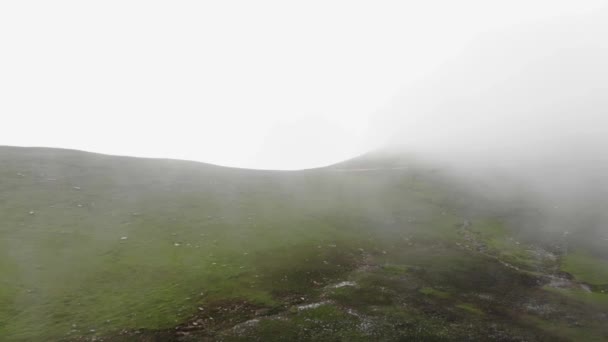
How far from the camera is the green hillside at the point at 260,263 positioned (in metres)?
38.2

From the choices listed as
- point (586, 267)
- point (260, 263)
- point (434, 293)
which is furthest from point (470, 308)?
point (586, 267)

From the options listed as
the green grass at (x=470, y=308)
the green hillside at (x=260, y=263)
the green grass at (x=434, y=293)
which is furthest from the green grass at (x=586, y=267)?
the green grass at (x=434, y=293)

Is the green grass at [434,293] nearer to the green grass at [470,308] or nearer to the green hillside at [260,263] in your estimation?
the green hillside at [260,263]

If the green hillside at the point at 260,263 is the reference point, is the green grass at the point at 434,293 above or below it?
below

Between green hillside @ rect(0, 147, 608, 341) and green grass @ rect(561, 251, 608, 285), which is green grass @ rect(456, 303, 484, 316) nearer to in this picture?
green hillside @ rect(0, 147, 608, 341)

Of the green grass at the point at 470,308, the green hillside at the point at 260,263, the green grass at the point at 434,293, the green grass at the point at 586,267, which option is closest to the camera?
the green hillside at the point at 260,263

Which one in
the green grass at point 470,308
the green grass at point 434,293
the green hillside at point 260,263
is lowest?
the green grass at point 470,308

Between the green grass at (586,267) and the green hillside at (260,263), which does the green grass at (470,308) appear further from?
the green grass at (586,267)

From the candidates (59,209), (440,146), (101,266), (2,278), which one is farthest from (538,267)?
(440,146)

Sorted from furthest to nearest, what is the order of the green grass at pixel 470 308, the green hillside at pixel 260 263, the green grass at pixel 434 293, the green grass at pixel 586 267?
the green grass at pixel 586 267, the green grass at pixel 434 293, the green grass at pixel 470 308, the green hillside at pixel 260 263

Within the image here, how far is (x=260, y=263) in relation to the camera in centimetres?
5453

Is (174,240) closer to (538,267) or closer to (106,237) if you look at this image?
(106,237)

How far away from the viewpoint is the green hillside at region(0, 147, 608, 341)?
125 feet

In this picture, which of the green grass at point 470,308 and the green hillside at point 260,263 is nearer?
the green hillside at point 260,263
